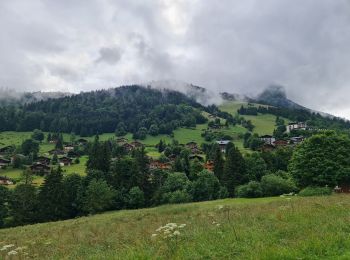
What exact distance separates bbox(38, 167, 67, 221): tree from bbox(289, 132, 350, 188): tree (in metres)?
44.1

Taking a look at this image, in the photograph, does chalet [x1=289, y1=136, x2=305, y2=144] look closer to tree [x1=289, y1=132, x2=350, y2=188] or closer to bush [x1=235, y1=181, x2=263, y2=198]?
bush [x1=235, y1=181, x2=263, y2=198]

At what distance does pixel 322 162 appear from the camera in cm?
5388

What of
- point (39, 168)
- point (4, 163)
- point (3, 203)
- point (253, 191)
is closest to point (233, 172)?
point (253, 191)

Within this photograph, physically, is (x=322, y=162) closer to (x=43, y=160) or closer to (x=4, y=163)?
(x=43, y=160)

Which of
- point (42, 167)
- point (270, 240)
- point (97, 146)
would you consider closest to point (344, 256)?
point (270, 240)

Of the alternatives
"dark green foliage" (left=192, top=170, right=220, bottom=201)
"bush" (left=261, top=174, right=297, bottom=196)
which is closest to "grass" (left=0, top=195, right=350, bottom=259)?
"bush" (left=261, top=174, right=297, bottom=196)

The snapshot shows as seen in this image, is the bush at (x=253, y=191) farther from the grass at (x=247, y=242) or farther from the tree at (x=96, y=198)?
the grass at (x=247, y=242)

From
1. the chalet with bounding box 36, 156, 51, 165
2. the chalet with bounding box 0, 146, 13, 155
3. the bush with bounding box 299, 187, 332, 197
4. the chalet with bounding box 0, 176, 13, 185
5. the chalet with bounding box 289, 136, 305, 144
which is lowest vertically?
the chalet with bounding box 0, 176, 13, 185

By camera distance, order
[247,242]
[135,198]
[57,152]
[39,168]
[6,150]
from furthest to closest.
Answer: [6,150], [57,152], [39,168], [135,198], [247,242]

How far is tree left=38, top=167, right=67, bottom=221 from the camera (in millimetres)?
71188

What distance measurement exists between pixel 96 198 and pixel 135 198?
31.0ft

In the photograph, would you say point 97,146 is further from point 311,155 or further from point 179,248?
point 179,248

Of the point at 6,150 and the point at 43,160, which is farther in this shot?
the point at 6,150

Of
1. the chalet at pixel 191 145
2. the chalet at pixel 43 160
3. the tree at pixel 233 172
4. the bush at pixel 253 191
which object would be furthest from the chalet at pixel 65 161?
the bush at pixel 253 191
